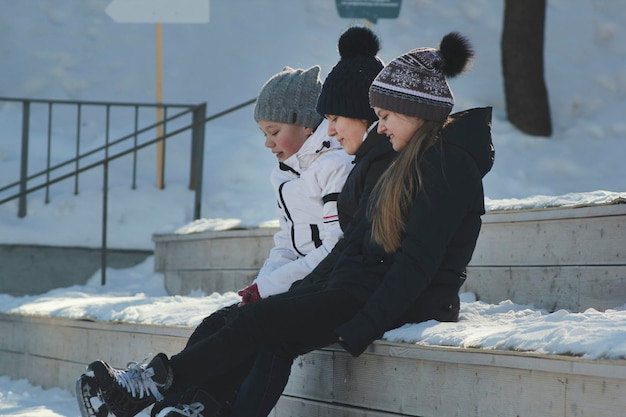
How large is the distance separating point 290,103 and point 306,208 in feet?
1.47

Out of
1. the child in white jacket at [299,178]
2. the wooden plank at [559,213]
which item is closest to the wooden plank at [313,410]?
the child in white jacket at [299,178]

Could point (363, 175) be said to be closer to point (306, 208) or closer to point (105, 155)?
point (306, 208)

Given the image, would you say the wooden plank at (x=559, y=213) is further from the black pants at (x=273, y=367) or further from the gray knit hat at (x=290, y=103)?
the black pants at (x=273, y=367)

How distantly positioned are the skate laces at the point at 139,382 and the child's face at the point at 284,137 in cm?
114

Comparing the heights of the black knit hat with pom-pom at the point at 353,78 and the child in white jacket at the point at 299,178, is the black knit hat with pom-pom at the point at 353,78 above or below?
above

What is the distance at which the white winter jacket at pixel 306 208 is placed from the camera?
11.9 ft

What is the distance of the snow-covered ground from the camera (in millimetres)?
6719

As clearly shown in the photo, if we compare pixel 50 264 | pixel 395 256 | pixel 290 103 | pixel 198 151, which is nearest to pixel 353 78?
pixel 290 103

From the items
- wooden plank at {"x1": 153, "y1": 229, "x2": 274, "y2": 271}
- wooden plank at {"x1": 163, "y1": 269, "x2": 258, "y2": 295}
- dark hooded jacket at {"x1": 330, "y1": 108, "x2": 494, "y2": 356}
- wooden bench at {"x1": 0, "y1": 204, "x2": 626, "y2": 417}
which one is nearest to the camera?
wooden bench at {"x1": 0, "y1": 204, "x2": 626, "y2": 417}

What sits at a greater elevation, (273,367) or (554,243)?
(554,243)

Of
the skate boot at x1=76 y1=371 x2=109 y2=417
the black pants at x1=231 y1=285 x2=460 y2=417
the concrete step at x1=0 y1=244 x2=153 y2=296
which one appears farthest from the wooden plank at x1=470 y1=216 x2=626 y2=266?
the concrete step at x1=0 y1=244 x2=153 y2=296

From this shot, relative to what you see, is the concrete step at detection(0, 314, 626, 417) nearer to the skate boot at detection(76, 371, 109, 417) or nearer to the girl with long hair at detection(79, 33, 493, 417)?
the girl with long hair at detection(79, 33, 493, 417)

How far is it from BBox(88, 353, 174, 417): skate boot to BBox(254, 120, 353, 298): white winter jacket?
1.97ft

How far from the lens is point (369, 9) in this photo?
26.6 ft
